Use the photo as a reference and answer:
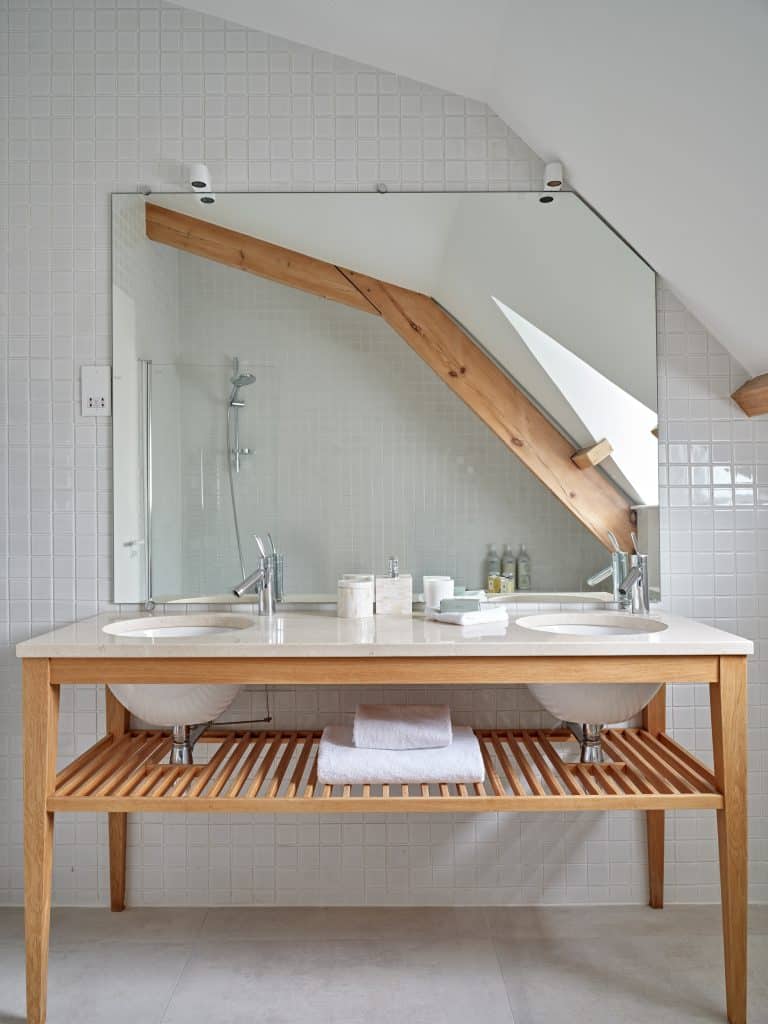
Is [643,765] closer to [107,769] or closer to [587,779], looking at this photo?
[587,779]

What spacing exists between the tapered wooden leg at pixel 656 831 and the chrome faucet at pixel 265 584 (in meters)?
1.13

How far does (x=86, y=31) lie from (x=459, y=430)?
5.21ft

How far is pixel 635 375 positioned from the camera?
2297 millimetres

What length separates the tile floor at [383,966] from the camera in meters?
1.82

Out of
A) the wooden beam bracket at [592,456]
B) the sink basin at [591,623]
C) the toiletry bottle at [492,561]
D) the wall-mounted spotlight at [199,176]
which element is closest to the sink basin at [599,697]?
the sink basin at [591,623]

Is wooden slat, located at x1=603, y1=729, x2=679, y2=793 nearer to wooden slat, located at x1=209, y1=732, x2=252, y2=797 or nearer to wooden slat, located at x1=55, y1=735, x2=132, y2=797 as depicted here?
wooden slat, located at x1=209, y1=732, x2=252, y2=797

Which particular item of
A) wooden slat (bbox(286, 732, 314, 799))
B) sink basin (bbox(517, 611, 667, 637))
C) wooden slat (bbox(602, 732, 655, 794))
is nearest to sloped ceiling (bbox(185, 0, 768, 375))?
sink basin (bbox(517, 611, 667, 637))

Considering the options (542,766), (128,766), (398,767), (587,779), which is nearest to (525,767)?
(542,766)

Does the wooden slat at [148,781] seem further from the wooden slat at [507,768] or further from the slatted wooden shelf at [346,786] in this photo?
the wooden slat at [507,768]

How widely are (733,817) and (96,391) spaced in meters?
1.98

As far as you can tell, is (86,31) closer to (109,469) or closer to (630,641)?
(109,469)

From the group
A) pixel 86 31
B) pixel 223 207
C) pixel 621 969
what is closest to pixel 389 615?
pixel 621 969

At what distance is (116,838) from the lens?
2.27m

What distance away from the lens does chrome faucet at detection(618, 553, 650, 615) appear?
2.19 m
